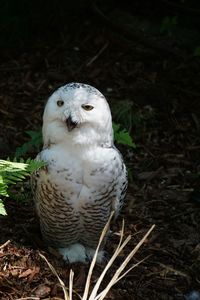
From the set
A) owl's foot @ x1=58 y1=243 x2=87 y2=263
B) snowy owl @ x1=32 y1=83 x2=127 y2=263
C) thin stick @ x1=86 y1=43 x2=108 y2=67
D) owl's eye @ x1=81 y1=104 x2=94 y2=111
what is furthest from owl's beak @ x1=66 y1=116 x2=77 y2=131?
thin stick @ x1=86 y1=43 x2=108 y2=67

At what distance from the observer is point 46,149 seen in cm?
408

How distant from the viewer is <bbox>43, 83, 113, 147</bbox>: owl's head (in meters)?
3.83

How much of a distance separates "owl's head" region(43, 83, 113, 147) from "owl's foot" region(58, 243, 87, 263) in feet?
3.03

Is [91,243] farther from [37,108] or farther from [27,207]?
[37,108]

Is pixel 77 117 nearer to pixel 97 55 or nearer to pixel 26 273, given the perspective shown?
pixel 26 273

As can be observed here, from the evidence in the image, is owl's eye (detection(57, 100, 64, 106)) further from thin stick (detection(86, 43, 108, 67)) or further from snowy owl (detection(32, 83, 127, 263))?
thin stick (detection(86, 43, 108, 67))

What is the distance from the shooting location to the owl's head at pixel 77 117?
383cm

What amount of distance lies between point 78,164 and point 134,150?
2055 millimetres

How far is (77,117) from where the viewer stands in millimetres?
3809

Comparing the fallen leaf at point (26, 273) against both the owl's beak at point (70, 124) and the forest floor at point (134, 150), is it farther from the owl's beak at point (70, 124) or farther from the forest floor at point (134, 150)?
the owl's beak at point (70, 124)

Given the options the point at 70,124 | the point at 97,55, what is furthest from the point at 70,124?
A: the point at 97,55

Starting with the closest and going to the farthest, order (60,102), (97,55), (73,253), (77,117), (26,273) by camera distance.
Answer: (77,117), (60,102), (26,273), (73,253), (97,55)

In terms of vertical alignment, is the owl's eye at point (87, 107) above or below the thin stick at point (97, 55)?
above

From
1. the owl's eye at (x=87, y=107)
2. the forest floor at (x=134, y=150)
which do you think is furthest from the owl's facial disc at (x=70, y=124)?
the forest floor at (x=134, y=150)
